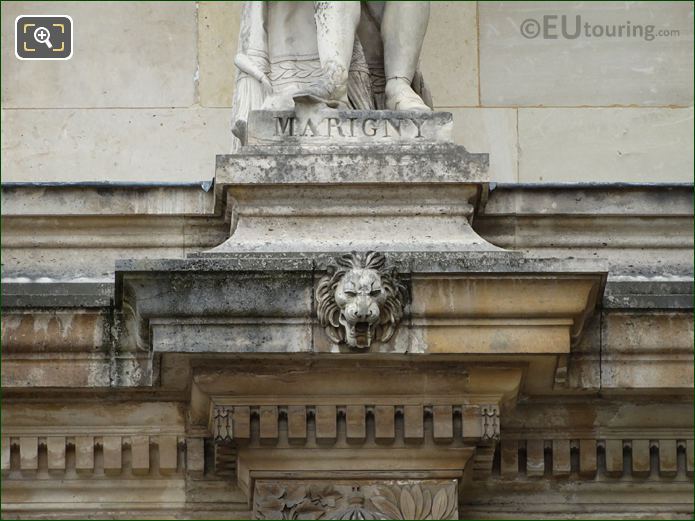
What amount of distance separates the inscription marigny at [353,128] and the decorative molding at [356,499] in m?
1.86

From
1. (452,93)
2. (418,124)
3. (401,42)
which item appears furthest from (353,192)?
(452,93)

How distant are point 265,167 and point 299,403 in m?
1.26

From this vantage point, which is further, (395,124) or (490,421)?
(395,124)

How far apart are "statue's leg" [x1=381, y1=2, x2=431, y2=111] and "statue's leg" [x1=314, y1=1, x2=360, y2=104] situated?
263 mm

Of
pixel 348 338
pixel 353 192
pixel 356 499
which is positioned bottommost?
pixel 356 499

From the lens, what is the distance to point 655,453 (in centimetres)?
1562

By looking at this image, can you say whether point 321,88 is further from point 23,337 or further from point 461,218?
point 23,337

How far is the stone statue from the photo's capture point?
52.5 ft

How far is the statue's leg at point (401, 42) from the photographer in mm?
16141

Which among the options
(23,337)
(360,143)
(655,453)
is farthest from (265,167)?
(655,453)

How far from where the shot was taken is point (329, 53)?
15906 millimetres

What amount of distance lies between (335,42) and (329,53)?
0.22 feet

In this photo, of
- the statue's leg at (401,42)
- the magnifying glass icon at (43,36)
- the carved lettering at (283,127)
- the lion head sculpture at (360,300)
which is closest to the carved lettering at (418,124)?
the statue's leg at (401,42)

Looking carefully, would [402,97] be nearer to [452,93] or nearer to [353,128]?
[353,128]
